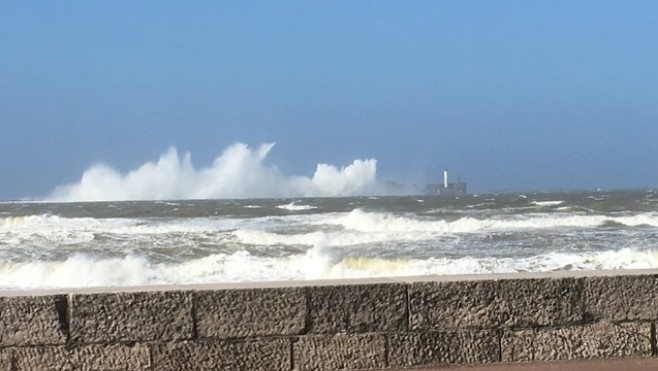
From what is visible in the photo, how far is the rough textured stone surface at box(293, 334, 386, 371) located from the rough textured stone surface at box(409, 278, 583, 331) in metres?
0.25

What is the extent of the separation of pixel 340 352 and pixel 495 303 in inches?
35.7

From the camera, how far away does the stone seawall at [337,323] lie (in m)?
4.26

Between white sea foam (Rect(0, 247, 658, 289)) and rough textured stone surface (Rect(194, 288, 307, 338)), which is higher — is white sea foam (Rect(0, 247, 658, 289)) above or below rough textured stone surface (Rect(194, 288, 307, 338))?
below

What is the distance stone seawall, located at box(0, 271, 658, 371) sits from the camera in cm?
426

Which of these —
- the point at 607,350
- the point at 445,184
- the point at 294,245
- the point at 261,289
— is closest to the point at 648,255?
the point at 294,245

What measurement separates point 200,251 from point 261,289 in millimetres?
15618

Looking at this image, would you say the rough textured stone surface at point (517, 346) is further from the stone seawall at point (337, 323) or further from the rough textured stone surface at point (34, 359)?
the rough textured stone surface at point (34, 359)

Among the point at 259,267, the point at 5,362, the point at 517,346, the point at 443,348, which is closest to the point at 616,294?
the point at 517,346

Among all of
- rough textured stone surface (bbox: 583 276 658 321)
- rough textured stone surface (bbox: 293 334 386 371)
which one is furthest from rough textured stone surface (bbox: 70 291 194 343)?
rough textured stone surface (bbox: 583 276 658 321)

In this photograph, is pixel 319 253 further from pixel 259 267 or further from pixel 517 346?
pixel 517 346

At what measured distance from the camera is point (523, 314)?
450 centimetres

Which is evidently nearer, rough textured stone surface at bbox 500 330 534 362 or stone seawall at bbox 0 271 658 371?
stone seawall at bbox 0 271 658 371

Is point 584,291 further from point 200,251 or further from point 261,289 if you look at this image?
point 200,251

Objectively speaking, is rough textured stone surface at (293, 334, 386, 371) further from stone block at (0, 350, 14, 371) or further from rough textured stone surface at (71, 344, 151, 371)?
stone block at (0, 350, 14, 371)
